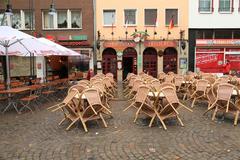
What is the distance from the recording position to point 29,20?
24.8 meters

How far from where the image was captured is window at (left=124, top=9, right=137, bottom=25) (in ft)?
81.5

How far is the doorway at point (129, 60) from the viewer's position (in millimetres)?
24842

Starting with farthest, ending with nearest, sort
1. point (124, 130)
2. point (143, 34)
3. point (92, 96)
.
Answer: point (143, 34) → point (92, 96) → point (124, 130)

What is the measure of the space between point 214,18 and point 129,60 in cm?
738

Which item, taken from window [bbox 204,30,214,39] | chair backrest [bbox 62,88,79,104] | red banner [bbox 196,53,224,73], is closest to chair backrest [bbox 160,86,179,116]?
chair backrest [bbox 62,88,79,104]

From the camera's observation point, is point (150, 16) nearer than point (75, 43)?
No

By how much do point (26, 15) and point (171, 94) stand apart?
19.6 meters

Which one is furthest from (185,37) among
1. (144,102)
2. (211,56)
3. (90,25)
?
(144,102)

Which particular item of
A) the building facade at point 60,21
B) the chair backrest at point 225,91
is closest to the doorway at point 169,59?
the building facade at point 60,21

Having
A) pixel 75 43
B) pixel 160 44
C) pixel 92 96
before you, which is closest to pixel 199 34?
pixel 160 44

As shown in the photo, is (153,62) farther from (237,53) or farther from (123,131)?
(123,131)

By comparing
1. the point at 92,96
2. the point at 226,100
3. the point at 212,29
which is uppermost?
the point at 212,29

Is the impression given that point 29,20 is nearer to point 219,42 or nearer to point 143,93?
point 219,42

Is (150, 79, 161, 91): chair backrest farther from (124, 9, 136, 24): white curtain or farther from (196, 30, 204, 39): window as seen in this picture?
(196, 30, 204, 39): window
